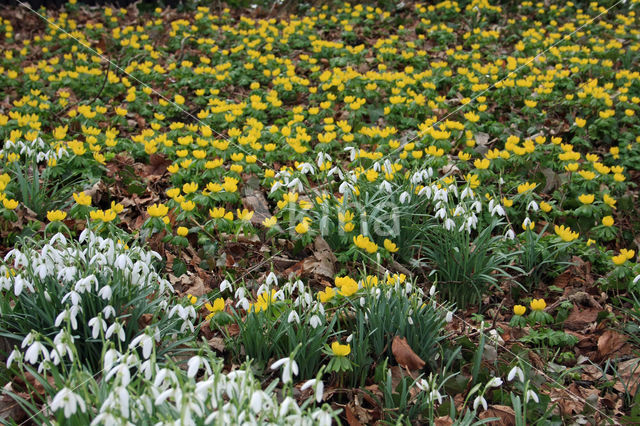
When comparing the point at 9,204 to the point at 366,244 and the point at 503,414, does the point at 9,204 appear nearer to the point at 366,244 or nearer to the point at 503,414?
the point at 366,244

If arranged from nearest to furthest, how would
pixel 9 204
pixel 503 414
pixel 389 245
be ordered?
pixel 503 414 < pixel 389 245 < pixel 9 204

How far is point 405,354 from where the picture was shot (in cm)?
236

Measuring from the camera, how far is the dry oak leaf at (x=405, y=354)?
2.35 metres

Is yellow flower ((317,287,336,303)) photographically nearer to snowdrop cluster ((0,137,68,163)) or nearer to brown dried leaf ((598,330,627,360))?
brown dried leaf ((598,330,627,360))

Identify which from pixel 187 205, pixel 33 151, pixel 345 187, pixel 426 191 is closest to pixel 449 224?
pixel 426 191

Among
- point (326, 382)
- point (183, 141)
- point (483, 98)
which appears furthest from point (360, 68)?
point (326, 382)

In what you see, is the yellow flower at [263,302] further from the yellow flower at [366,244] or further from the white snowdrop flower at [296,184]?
the white snowdrop flower at [296,184]

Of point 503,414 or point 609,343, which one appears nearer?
point 503,414

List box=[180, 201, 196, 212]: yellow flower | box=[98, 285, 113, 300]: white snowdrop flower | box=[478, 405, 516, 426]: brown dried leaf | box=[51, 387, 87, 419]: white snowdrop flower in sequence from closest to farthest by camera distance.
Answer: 1. box=[51, 387, 87, 419]: white snowdrop flower
2. box=[98, 285, 113, 300]: white snowdrop flower
3. box=[478, 405, 516, 426]: brown dried leaf
4. box=[180, 201, 196, 212]: yellow flower

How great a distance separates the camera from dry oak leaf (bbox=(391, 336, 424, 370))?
2350 millimetres

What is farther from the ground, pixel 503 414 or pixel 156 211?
pixel 156 211

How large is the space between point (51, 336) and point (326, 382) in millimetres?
1154

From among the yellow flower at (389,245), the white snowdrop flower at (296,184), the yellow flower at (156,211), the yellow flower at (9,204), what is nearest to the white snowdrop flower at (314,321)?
the yellow flower at (389,245)

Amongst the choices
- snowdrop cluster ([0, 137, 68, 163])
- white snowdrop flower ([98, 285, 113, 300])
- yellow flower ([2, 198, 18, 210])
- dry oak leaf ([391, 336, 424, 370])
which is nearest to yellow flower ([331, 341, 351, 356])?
dry oak leaf ([391, 336, 424, 370])
